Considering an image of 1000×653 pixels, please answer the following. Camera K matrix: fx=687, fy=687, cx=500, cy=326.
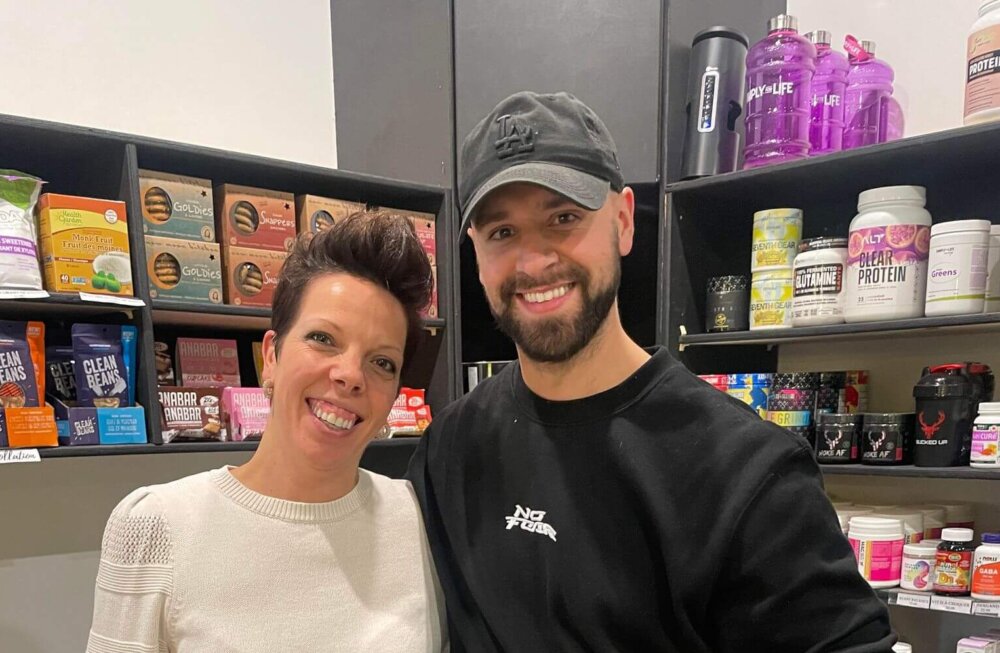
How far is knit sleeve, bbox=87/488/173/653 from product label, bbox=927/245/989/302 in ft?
5.66

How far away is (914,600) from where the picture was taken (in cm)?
163

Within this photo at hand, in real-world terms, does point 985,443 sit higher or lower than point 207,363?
lower

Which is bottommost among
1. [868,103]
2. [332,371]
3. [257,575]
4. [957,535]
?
[957,535]

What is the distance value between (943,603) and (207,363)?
1.97 metres

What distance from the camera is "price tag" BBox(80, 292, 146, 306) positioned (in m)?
1.62

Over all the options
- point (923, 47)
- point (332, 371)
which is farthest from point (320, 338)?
point (923, 47)

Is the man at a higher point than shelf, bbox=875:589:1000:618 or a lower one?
higher

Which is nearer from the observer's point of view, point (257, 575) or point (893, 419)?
point (257, 575)

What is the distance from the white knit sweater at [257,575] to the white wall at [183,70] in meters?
1.43

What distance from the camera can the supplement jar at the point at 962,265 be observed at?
1605 mm

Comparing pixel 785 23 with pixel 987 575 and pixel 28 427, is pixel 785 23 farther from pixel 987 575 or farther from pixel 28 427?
pixel 28 427

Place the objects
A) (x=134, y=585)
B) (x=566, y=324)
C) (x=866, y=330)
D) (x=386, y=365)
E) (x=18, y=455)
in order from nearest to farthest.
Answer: (x=134, y=585), (x=566, y=324), (x=386, y=365), (x=18, y=455), (x=866, y=330)

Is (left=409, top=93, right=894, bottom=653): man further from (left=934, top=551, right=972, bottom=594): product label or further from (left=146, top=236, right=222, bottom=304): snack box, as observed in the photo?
(left=146, top=236, right=222, bottom=304): snack box

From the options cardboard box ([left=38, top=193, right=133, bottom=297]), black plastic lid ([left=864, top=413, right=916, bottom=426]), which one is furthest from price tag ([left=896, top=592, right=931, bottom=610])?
cardboard box ([left=38, top=193, right=133, bottom=297])
